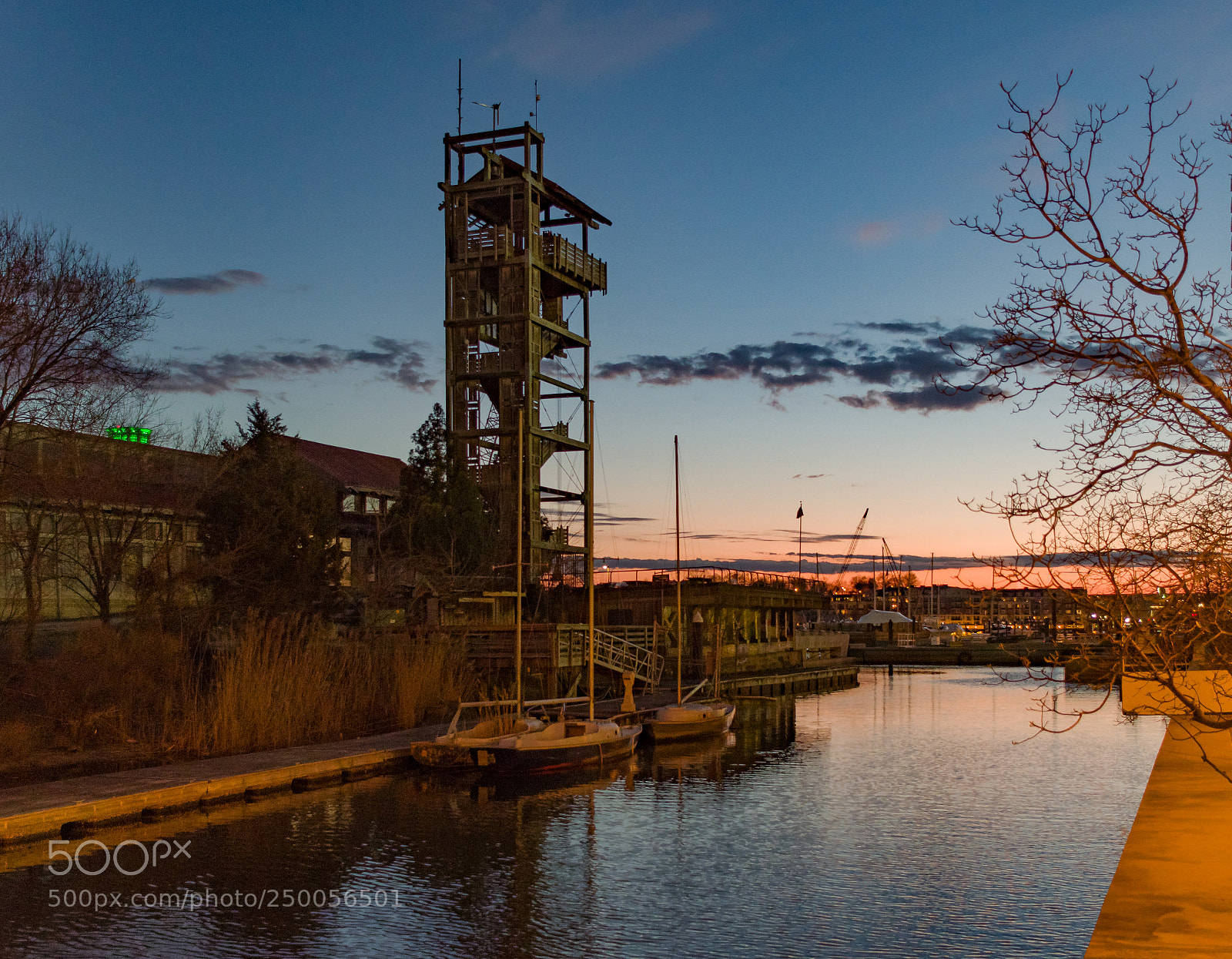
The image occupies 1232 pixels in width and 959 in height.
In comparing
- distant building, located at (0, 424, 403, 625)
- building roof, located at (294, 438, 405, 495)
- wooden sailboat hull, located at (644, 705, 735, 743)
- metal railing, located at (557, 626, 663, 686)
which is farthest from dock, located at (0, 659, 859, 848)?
building roof, located at (294, 438, 405, 495)

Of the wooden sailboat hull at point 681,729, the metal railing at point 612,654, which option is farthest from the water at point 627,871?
the metal railing at point 612,654

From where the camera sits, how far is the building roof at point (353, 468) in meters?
60.7

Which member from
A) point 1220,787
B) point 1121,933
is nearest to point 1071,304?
point 1121,933

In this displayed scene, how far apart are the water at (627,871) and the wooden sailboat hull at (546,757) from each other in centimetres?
53

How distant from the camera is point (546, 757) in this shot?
29.8 metres

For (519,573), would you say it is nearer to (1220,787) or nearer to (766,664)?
(1220,787)

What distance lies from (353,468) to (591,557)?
14.9 metres

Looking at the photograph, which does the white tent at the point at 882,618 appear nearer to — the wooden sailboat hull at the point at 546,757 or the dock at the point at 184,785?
the wooden sailboat hull at the point at 546,757

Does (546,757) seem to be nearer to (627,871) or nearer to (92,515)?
(627,871)

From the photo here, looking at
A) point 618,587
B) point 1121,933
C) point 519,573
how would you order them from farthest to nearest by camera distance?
point 618,587, point 519,573, point 1121,933

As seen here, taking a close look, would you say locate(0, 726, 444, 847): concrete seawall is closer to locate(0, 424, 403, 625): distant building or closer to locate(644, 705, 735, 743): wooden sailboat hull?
locate(644, 705, 735, 743): wooden sailboat hull

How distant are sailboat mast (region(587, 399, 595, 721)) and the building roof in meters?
11.3

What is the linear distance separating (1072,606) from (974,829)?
→ 52.5 feet

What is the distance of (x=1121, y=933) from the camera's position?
34.5 ft
